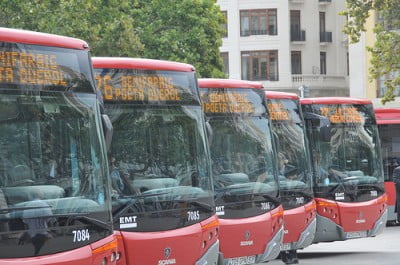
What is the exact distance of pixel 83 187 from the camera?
29.7ft

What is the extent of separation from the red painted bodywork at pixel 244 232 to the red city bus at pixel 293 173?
6.68 feet

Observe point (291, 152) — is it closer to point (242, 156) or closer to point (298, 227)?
point (298, 227)

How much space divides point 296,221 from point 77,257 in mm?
8238

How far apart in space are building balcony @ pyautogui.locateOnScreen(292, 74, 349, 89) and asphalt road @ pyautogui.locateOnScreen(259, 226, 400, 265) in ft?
123

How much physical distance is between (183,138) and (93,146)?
2448mm

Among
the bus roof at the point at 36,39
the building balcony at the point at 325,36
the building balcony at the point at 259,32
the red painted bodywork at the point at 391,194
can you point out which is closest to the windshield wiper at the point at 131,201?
the bus roof at the point at 36,39

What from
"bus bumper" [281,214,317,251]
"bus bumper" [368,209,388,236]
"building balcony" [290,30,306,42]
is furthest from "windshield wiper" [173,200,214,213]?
"building balcony" [290,30,306,42]

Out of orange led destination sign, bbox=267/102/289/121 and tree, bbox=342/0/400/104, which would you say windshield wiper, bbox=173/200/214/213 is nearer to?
orange led destination sign, bbox=267/102/289/121

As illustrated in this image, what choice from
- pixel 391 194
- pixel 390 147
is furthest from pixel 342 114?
pixel 390 147

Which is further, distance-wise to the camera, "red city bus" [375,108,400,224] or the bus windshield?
"red city bus" [375,108,400,224]

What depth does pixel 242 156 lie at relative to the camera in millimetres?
14344

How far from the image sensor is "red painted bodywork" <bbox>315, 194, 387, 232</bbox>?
18031 millimetres

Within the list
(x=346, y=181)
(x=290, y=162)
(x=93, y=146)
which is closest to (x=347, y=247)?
(x=346, y=181)

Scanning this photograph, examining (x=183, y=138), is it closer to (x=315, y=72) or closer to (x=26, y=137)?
(x=26, y=137)
